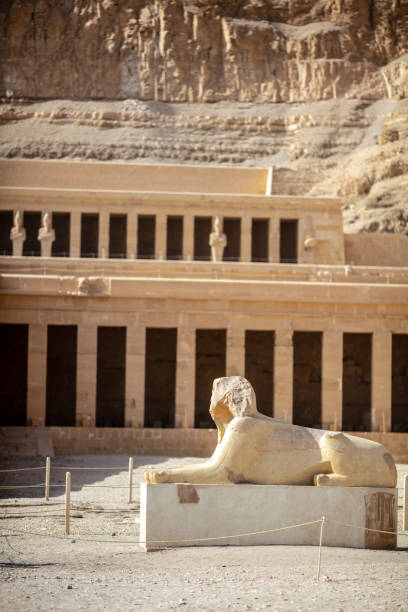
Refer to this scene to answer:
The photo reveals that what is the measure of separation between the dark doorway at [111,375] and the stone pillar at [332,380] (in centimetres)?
871

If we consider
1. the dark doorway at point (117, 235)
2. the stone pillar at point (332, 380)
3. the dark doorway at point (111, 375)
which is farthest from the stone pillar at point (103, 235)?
the stone pillar at point (332, 380)

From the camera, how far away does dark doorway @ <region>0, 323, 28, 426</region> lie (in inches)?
1310

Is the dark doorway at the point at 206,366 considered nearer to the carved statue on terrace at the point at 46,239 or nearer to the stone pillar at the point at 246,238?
the stone pillar at the point at 246,238

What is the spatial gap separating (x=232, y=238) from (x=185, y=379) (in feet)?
38.2

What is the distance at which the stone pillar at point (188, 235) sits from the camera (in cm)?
3609

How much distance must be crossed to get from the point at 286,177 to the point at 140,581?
33.4 metres

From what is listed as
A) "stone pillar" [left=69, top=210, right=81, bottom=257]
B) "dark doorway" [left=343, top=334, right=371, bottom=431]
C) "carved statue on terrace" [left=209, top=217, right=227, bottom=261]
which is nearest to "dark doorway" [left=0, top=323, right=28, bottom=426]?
"stone pillar" [left=69, top=210, right=81, bottom=257]

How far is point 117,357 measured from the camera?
3503cm

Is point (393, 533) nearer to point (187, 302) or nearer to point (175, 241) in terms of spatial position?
point (187, 302)

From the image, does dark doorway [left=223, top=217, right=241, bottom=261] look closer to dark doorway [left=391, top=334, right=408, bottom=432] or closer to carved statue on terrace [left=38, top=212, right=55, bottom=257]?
carved statue on terrace [left=38, top=212, right=55, bottom=257]

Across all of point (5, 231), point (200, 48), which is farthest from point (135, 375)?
point (200, 48)

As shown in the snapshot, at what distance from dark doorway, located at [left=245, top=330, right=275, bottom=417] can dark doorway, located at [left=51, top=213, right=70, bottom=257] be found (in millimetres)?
8620

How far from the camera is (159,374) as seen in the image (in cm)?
3472

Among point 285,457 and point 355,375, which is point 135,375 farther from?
point 285,457
